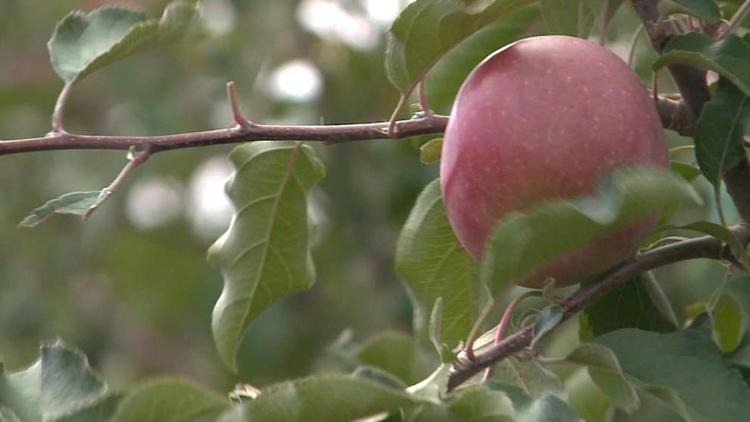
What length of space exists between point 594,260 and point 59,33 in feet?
1.47

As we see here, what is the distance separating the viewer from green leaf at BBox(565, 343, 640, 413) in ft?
2.32

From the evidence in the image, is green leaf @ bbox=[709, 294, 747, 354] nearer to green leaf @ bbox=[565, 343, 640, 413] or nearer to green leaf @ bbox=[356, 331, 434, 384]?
green leaf @ bbox=[565, 343, 640, 413]

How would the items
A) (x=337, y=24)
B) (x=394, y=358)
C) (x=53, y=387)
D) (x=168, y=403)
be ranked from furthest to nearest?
(x=337, y=24) < (x=394, y=358) < (x=53, y=387) < (x=168, y=403)

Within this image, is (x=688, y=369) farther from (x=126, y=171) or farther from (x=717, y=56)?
(x=126, y=171)

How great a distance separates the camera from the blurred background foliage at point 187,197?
2.46 metres

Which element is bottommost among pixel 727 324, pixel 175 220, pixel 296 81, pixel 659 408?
pixel 175 220

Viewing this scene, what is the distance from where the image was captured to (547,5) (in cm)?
83

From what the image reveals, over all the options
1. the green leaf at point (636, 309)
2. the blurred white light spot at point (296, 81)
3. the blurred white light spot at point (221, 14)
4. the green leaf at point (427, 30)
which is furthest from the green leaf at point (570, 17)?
the blurred white light spot at point (221, 14)

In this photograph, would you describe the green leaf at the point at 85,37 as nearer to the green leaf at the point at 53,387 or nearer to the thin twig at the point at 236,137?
the thin twig at the point at 236,137

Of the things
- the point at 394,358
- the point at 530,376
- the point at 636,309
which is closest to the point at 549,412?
the point at 530,376

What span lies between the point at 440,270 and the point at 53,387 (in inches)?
13.1

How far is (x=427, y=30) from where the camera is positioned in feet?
2.57

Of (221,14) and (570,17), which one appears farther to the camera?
(221,14)

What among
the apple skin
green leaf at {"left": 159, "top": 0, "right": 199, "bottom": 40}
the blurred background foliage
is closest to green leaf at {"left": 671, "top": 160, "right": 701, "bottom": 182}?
the apple skin
